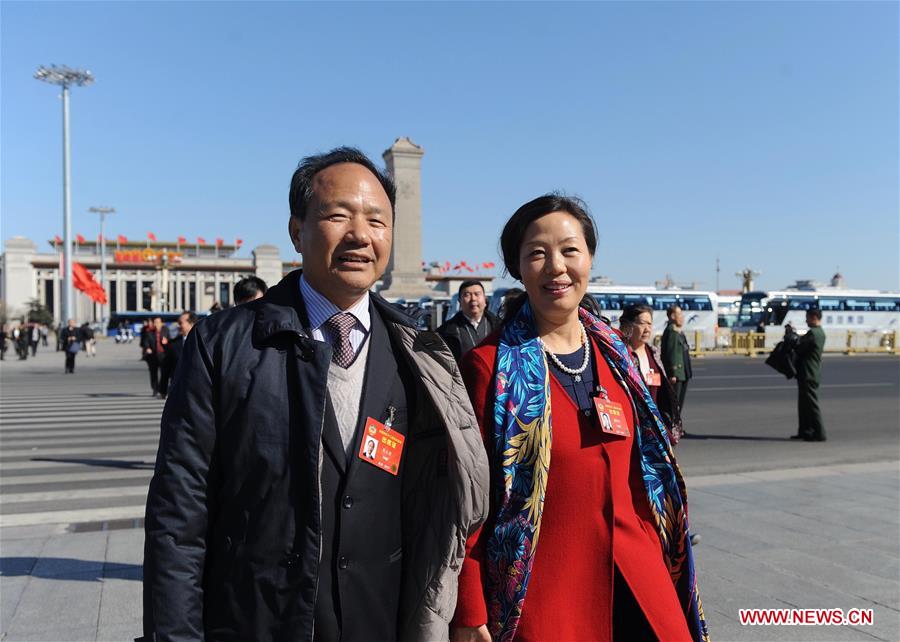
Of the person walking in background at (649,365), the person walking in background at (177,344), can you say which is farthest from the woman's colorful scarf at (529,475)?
the person walking in background at (177,344)

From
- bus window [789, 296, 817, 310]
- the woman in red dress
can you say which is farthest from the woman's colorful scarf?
bus window [789, 296, 817, 310]

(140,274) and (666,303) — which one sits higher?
(140,274)

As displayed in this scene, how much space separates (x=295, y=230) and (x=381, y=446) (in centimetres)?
67

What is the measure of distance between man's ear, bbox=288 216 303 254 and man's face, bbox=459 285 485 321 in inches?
179

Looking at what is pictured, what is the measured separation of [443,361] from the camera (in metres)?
→ 2.18

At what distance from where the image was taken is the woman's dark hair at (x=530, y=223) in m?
2.51

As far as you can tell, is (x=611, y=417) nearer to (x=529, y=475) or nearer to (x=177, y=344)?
(x=529, y=475)

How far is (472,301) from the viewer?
6773 mm

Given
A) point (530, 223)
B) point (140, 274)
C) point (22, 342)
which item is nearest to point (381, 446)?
point (530, 223)

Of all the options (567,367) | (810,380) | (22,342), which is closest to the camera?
(567,367)

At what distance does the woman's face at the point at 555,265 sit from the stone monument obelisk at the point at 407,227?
44109 mm

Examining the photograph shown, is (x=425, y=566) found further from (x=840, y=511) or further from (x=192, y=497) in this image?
(x=840, y=511)

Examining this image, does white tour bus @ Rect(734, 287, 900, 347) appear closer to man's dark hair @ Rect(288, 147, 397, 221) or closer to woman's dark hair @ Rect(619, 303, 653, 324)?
woman's dark hair @ Rect(619, 303, 653, 324)

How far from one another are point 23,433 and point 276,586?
11.3m
